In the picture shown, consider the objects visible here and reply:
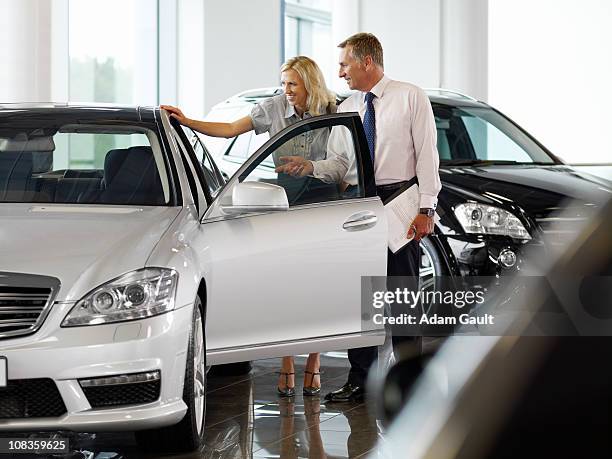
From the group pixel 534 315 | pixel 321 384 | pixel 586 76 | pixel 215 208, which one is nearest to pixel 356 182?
pixel 215 208

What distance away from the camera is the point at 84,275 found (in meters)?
3.53

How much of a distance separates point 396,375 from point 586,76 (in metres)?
9.90

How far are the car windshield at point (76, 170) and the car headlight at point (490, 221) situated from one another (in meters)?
2.04

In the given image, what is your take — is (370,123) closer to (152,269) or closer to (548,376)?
(152,269)

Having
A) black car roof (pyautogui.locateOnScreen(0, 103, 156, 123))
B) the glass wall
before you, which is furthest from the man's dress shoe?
the glass wall

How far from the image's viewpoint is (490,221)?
5.97 meters

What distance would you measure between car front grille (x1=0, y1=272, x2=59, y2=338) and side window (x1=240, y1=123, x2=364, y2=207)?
1.15 metres

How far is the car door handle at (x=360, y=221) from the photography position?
4531 millimetres

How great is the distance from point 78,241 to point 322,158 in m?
1.66

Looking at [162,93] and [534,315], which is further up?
[162,93]

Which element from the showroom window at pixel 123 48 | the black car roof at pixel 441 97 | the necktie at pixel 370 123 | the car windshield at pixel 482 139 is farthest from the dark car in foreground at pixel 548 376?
the showroom window at pixel 123 48

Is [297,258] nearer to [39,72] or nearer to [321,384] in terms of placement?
[321,384]

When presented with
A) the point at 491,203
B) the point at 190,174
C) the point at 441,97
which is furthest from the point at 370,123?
the point at 441,97

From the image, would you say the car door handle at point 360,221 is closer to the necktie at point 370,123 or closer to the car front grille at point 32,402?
the necktie at point 370,123
